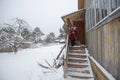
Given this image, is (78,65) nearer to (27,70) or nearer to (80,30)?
(80,30)

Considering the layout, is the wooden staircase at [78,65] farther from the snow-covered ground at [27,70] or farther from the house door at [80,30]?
the house door at [80,30]

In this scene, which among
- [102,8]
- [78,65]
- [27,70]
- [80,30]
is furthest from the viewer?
[80,30]

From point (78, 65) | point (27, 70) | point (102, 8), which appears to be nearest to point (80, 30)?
point (27, 70)

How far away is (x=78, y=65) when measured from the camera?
9258 millimetres

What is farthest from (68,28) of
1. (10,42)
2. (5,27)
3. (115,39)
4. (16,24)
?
(16,24)

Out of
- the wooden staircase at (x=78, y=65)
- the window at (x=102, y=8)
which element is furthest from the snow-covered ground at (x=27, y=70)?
the window at (x=102, y=8)

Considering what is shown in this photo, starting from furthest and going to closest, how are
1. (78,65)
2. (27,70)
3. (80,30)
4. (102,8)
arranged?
(80,30) → (27,70) → (78,65) → (102,8)

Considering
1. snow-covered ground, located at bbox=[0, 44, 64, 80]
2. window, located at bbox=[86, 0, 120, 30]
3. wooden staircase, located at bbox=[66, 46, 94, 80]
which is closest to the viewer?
window, located at bbox=[86, 0, 120, 30]

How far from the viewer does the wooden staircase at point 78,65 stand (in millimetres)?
8359

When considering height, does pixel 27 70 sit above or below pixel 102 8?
below

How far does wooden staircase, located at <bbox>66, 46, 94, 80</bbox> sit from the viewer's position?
8.36 metres

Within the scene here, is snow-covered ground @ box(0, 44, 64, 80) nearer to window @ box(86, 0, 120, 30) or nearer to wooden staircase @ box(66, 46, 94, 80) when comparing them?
wooden staircase @ box(66, 46, 94, 80)

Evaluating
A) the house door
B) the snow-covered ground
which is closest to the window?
the snow-covered ground

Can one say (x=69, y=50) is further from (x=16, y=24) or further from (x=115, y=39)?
(x=16, y=24)
